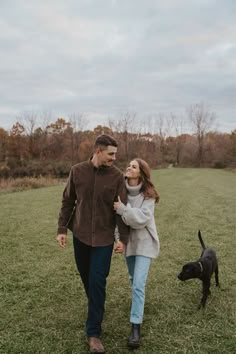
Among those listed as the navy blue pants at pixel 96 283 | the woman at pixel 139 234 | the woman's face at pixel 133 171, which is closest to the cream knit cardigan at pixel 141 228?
the woman at pixel 139 234

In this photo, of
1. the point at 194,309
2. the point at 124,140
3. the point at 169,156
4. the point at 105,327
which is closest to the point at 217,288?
the point at 194,309

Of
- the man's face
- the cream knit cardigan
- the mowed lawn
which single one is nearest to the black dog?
the mowed lawn

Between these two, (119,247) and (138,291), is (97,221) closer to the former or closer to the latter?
(119,247)

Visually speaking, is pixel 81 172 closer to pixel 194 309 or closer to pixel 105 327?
pixel 105 327

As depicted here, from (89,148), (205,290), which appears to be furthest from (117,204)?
(89,148)

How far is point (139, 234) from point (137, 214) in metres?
0.32

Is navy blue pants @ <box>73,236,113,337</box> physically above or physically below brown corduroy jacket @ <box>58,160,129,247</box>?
below

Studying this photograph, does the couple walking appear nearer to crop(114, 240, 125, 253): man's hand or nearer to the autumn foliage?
crop(114, 240, 125, 253): man's hand

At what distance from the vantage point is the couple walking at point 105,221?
11.2ft

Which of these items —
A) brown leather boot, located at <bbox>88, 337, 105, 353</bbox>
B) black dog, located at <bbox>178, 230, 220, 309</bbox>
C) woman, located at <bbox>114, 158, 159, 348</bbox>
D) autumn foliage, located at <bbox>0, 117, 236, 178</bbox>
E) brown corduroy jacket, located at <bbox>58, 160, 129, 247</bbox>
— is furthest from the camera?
autumn foliage, located at <bbox>0, 117, 236, 178</bbox>

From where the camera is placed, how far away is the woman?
3.55m

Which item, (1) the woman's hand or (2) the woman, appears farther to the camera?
(2) the woman

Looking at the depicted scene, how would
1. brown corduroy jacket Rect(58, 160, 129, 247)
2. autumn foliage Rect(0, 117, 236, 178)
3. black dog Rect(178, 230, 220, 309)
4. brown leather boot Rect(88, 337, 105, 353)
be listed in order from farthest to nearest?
autumn foliage Rect(0, 117, 236, 178), black dog Rect(178, 230, 220, 309), brown corduroy jacket Rect(58, 160, 129, 247), brown leather boot Rect(88, 337, 105, 353)

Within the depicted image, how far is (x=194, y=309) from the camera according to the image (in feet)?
14.5
